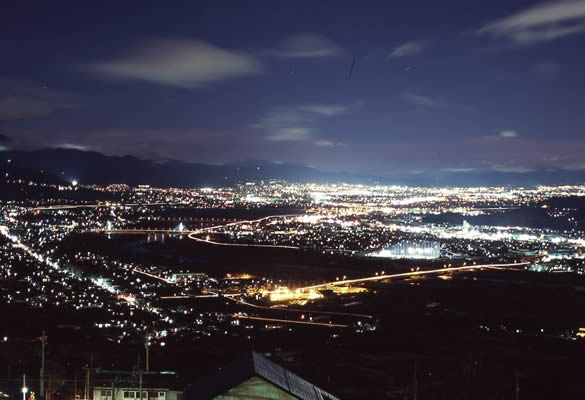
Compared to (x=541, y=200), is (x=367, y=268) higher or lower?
lower

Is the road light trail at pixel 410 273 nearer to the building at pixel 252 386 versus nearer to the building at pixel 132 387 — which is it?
the building at pixel 132 387

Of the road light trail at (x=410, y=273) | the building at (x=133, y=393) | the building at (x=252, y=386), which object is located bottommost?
the building at (x=133, y=393)

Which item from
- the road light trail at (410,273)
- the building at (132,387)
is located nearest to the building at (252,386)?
the building at (132,387)

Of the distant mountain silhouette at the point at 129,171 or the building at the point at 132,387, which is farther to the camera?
the distant mountain silhouette at the point at 129,171

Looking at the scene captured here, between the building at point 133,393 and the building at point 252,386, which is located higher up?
the building at point 252,386

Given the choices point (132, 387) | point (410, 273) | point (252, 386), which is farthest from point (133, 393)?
point (410, 273)

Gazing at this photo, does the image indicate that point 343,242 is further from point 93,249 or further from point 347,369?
point 347,369

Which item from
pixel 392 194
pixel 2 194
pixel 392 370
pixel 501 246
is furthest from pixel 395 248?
pixel 392 194

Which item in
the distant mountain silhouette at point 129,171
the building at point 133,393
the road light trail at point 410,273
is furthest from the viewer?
the distant mountain silhouette at point 129,171

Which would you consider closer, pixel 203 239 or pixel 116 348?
pixel 116 348

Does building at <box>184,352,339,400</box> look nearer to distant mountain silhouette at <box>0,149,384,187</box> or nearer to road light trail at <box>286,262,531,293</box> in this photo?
road light trail at <box>286,262,531,293</box>

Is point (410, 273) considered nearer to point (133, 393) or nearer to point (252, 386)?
point (133, 393)
